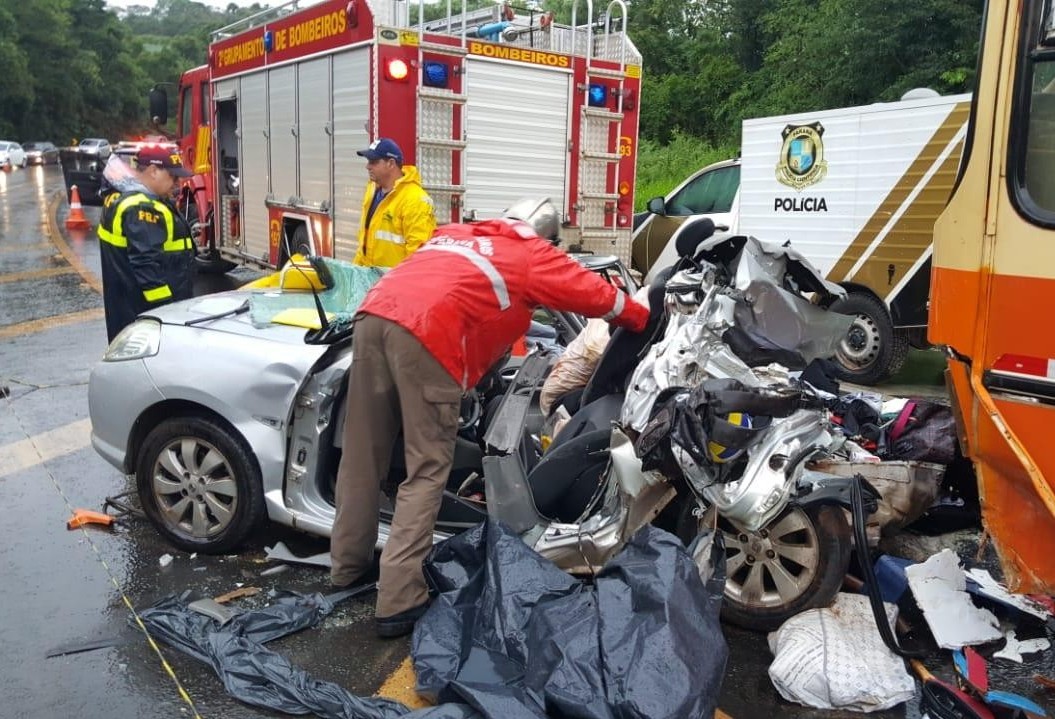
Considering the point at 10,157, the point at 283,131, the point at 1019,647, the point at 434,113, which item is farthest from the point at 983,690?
the point at 10,157

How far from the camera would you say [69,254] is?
1455cm

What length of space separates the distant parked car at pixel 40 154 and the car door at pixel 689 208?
46397 mm

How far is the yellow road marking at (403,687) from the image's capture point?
122 inches

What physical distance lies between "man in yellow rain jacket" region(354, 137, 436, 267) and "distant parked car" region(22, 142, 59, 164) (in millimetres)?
48366

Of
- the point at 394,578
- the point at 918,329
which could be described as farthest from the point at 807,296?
the point at 918,329

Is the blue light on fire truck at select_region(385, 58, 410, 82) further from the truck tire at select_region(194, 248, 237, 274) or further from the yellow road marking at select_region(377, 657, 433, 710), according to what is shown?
the truck tire at select_region(194, 248, 237, 274)

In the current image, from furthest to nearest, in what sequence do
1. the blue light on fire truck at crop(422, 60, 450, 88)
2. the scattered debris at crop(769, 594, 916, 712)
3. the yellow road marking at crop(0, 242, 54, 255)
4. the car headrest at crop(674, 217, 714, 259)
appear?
the yellow road marking at crop(0, 242, 54, 255) < the blue light on fire truck at crop(422, 60, 450, 88) < the car headrest at crop(674, 217, 714, 259) < the scattered debris at crop(769, 594, 916, 712)

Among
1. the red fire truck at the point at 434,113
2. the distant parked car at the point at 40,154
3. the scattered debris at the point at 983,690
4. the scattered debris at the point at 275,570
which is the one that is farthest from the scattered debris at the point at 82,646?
the distant parked car at the point at 40,154

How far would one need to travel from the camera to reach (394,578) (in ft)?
11.4

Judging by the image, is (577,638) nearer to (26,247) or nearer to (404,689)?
(404,689)

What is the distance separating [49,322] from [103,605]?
6622mm

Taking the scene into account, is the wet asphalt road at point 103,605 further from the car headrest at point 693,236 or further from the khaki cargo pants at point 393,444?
the car headrest at point 693,236

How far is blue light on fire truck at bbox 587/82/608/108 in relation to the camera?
909 cm

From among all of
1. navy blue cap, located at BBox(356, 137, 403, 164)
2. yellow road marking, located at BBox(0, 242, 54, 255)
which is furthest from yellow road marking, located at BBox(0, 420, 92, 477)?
yellow road marking, located at BBox(0, 242, 54, 255)
